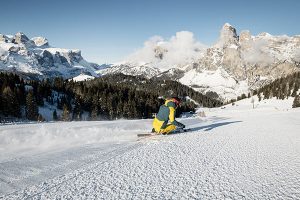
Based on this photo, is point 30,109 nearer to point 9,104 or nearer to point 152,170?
point 9,104

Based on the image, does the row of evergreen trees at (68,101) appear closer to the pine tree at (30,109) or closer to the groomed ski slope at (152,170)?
the pine tree at (30,109)

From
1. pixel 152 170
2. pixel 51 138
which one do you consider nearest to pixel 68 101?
pixel 51 138

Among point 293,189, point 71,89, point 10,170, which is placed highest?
point 71,89

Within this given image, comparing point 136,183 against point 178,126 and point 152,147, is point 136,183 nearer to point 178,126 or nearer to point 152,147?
point 152,147

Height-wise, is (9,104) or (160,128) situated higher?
(9,104)

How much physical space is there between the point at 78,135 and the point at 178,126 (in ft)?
21.9

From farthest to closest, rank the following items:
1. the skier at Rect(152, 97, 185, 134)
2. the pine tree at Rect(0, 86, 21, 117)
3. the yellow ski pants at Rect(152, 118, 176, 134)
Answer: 1. the pine tree at Rect(0, 86, 21, 117)
2. the yellow ski pants at Rect(152, 118, 176, 134)
3. the skier at Rect(152, 97, 185, 134)

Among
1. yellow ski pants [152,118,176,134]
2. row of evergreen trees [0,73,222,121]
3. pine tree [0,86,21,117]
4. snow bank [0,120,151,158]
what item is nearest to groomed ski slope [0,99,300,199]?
snow bank [0,120,151,158]

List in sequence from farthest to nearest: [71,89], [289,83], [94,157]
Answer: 1. [289,83]
2. [71,89]
3. [94,157]

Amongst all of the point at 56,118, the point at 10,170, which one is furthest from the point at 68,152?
the point at 56,118

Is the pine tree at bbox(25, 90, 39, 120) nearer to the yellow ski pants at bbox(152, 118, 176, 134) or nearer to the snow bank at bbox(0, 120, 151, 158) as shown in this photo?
the snow bank at bbox(0, 120, 151, 158)

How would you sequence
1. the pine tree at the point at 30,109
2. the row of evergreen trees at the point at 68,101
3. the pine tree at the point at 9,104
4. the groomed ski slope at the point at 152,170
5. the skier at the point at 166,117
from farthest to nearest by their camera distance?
the pine tree at the point at 30,109 < the row of evergreen trees at the point at 68,101 < the pine tree at the point at 9,104 < the skier at the point at 166,117 < the groomed ski slope at the point at 152,170

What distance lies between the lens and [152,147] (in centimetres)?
1413

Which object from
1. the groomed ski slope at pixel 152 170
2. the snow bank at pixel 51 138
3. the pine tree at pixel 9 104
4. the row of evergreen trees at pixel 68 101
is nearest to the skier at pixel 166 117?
the snow bank at pixel 51 138
